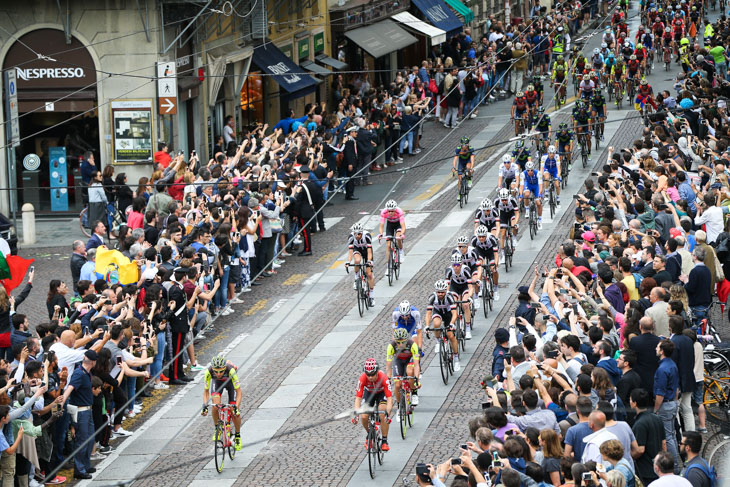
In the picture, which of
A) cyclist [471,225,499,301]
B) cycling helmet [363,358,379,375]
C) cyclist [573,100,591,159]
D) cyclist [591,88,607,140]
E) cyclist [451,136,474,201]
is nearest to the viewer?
cycling helmet [363,358,379,375]

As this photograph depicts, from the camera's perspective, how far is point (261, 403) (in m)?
19.0

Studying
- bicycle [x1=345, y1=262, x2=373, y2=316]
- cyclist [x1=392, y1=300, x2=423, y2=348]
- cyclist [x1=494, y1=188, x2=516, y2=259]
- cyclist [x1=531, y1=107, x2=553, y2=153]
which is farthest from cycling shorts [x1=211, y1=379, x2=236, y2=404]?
cyclist [x1=531, y1=107, x2=553, y2=153]

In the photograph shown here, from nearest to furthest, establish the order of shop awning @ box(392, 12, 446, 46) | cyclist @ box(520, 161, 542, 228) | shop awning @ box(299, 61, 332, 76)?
1. cyclist @ box(520, 161, 542, 228)
2. shop awning @ box(299, 61, 332, 76)
3. shop awning @ box(392, 12, 446, 46)

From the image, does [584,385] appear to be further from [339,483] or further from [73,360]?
[73,360]

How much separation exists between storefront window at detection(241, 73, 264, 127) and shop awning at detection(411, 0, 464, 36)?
34.4 feet

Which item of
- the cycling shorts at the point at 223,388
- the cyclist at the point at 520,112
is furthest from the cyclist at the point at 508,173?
the cycling shorts at the point at 223,388

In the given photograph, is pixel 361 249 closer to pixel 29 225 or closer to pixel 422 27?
pixel 29 225

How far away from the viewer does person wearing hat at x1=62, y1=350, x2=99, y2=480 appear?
16047mm

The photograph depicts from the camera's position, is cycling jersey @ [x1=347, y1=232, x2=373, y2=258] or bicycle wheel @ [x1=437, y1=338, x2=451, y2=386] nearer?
bicycle wheel @ [x1=437, y1=338, x2=451, y2=386]

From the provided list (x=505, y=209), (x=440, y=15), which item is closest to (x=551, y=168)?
(x=505, y=209)

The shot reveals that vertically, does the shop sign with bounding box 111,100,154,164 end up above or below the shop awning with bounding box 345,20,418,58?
below

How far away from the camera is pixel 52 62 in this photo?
2956 cm

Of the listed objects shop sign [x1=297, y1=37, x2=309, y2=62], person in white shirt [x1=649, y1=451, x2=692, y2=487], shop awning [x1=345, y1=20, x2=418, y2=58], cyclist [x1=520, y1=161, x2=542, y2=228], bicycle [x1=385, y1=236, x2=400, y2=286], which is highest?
shop awning [x1=345, y1=20, x2=418, y2=58]

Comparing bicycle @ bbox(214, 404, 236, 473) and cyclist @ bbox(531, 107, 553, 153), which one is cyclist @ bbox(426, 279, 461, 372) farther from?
cyclist @ bbox(531, 107, 553, 153)
